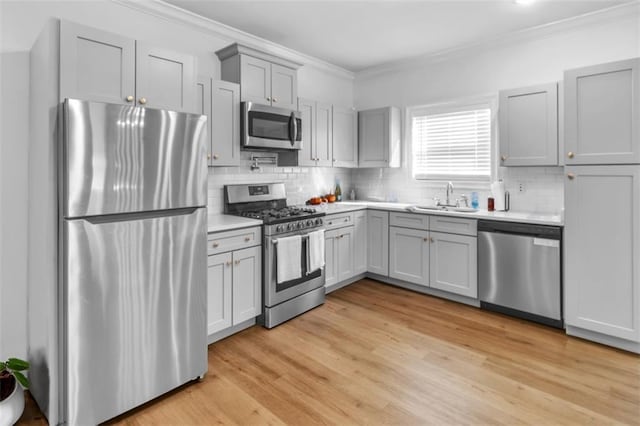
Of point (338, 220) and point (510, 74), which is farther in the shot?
point (338, 220)

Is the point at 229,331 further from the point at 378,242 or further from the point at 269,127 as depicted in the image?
the point at 378,242

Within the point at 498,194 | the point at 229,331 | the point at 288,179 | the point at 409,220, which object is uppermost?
the point at 288,179

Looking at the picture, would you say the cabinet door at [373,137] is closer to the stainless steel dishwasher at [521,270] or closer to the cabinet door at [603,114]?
the stainless steel dishwasher at [521,270]

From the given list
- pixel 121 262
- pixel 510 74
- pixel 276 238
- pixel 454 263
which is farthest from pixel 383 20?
pixel 121 262

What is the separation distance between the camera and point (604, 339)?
2885 millimetres

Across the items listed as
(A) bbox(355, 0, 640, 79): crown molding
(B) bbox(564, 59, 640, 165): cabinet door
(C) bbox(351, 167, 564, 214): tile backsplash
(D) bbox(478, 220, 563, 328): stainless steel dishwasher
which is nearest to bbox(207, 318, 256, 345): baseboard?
(D) bbox(478, 220, 563, 328): stainless steel dishwasher

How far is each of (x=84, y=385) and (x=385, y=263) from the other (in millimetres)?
3199

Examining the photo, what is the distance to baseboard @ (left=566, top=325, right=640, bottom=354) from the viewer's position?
2.76m

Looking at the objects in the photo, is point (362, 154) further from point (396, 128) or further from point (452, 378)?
point (452, 378)

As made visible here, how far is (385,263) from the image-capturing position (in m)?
4.38

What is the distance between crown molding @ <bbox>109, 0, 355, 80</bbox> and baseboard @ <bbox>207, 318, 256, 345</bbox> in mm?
2629

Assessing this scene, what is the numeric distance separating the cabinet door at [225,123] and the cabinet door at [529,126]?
2.60m

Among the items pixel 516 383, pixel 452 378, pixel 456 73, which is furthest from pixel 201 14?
pixel 516 383

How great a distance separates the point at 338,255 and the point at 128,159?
Result: 2.62 meters
